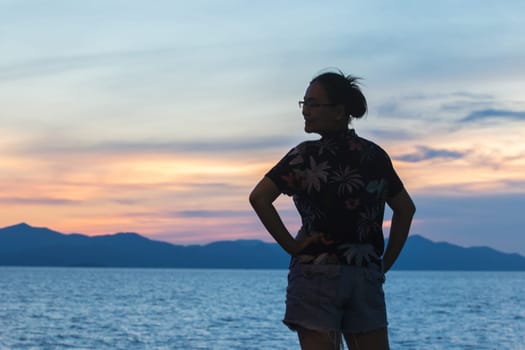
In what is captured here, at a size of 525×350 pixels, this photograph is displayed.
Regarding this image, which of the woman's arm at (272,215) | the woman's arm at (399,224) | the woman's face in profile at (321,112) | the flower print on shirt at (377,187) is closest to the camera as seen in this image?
the woman's arm at (272,215)

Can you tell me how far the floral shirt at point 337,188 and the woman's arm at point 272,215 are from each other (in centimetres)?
4

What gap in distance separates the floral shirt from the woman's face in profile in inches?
3.4

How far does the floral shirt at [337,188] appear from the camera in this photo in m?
4.32

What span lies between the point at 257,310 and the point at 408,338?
26341 mm

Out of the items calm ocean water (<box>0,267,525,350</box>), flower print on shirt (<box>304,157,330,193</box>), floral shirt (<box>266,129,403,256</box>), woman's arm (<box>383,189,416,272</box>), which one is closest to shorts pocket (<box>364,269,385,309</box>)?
floral shirt (<box>266,129,403,256</box>)

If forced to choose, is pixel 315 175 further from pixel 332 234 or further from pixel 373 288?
pixel 373 288

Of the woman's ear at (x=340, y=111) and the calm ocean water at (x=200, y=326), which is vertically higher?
the woman's ear at (x=340, y=111)

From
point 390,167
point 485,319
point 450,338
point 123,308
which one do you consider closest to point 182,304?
point 123,308

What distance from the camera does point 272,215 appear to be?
4.30 metres

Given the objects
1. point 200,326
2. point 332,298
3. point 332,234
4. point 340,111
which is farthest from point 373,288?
point 200,326

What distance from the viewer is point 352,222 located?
4332 mm

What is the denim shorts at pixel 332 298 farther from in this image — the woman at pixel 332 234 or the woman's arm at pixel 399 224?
the woman's arm at pixel 399 224

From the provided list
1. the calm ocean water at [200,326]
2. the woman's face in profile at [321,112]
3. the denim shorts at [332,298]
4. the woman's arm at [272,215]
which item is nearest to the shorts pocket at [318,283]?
the denim shorts at [332,298]

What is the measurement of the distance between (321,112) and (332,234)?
0.61 m
